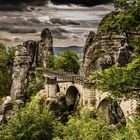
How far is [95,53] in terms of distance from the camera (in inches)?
3054

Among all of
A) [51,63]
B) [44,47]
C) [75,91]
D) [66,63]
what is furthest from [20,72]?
[66,63]

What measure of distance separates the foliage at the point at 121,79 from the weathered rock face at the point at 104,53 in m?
A: 47.7

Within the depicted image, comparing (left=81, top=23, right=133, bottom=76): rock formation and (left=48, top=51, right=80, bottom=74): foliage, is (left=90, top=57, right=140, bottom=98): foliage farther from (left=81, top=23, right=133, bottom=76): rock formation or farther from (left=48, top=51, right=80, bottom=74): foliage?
(left=48, top=51, right=80, bottom=74): foliage

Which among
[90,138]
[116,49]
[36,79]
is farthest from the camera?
[36,79]

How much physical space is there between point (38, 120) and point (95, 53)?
28.3 metres

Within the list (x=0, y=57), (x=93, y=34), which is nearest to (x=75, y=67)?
(x=0, y=57)

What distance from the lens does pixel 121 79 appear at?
2206 centimetres

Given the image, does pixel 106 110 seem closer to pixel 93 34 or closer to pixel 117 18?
pixel 93 34

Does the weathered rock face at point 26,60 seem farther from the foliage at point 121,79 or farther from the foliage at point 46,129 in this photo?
the foliage at point 121,79

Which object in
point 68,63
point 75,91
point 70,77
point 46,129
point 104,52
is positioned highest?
point 104,52

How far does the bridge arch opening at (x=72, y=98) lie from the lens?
2931 inches

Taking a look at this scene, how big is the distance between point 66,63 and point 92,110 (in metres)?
42.0

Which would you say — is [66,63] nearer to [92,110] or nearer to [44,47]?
[44,47]

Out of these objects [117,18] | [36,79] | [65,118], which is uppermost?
[117,18]
